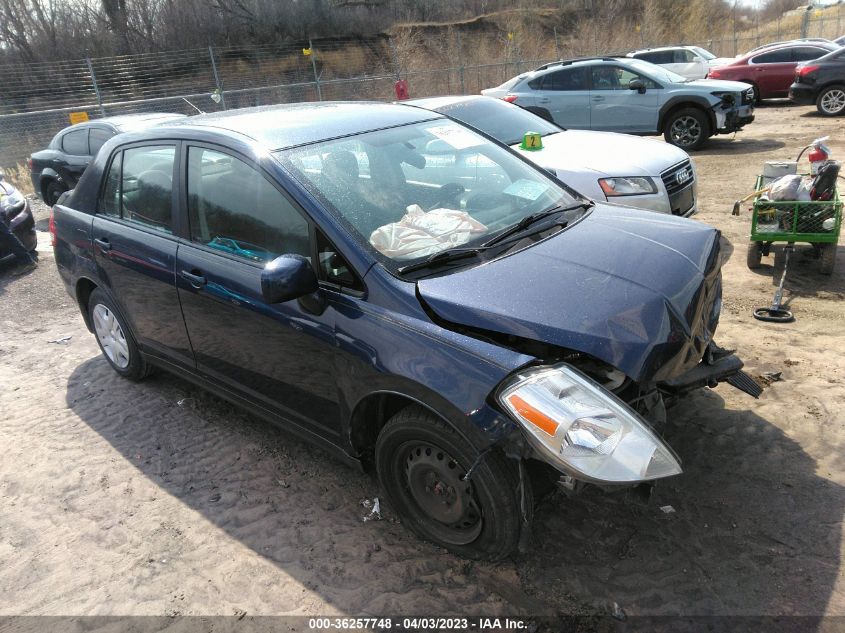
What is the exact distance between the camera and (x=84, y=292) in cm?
468

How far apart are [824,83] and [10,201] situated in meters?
16.9

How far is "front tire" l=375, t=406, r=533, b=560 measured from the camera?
7.86 ft

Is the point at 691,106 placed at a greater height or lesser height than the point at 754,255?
greater

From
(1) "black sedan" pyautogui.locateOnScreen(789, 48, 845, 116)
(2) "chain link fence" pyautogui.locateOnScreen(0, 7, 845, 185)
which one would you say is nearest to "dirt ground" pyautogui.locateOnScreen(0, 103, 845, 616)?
(2) "chain link fence" pyautogui.locateOnScreen(0, 7, 845, 185)

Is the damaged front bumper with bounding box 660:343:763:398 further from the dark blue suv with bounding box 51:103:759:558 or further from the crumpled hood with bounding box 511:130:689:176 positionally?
the crumpled hood with bounding box 511:130:689:176

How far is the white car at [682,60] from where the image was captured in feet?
63.9

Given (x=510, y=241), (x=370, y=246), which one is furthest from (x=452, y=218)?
(x=370, y=246)

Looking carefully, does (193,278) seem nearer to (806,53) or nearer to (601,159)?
(601,159)

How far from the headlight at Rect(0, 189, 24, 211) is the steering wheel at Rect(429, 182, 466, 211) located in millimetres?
7173

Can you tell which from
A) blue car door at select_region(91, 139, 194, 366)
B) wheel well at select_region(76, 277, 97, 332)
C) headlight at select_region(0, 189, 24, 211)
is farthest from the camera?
headlight at select_region(0, 189, 24, 211)

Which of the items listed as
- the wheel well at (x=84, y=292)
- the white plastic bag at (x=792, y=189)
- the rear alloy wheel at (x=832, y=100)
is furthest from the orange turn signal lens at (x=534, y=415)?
the rear alloy wheel at (x=832, y=100)

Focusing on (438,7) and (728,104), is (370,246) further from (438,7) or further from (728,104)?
(438,7)

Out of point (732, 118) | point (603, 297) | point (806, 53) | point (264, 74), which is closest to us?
point (603, 297)

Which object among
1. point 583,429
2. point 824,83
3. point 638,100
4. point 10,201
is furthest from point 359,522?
point 824,83
